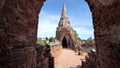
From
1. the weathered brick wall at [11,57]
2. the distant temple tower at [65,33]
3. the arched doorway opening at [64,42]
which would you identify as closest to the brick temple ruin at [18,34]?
the weathered brick wall at [11,57]

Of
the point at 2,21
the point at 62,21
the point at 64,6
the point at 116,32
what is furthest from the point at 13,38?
the point at 64,6

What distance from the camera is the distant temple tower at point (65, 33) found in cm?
2444

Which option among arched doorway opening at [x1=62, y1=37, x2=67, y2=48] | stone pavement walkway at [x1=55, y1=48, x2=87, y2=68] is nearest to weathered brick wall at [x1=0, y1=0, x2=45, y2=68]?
stone pavement walkway at [x1=55, y1=48, x2=87, y2=68]

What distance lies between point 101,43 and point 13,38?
2573 mm

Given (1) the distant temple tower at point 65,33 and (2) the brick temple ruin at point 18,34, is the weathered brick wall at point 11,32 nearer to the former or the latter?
(2) the brick temple ruin at point 18,34

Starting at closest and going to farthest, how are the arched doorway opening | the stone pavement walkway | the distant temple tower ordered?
the stone pavement walkway
the distant temple tower
the arched doorway opening

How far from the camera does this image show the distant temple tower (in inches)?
962

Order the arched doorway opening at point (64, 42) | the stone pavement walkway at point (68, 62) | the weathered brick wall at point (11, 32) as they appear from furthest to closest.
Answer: the arched doorway opening at point (64, 42) < the stone pavement walkway at point (68, 62) < the weathered brick wall at point (11, 32)

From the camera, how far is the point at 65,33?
81.9ft

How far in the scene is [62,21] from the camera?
→ 1056 inches

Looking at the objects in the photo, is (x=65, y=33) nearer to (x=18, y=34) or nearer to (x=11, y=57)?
(x=18, y=34)

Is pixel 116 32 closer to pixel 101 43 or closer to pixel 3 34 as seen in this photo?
pixel 101 43

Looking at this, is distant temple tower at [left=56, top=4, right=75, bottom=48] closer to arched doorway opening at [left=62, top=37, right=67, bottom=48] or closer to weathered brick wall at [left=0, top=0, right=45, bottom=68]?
arched doorway opening at [left=62, top=37, right=67, bottom=48]

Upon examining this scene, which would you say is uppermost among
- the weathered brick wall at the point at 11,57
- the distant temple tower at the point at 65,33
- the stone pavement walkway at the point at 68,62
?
the distant temple tower at the point at 65,33
